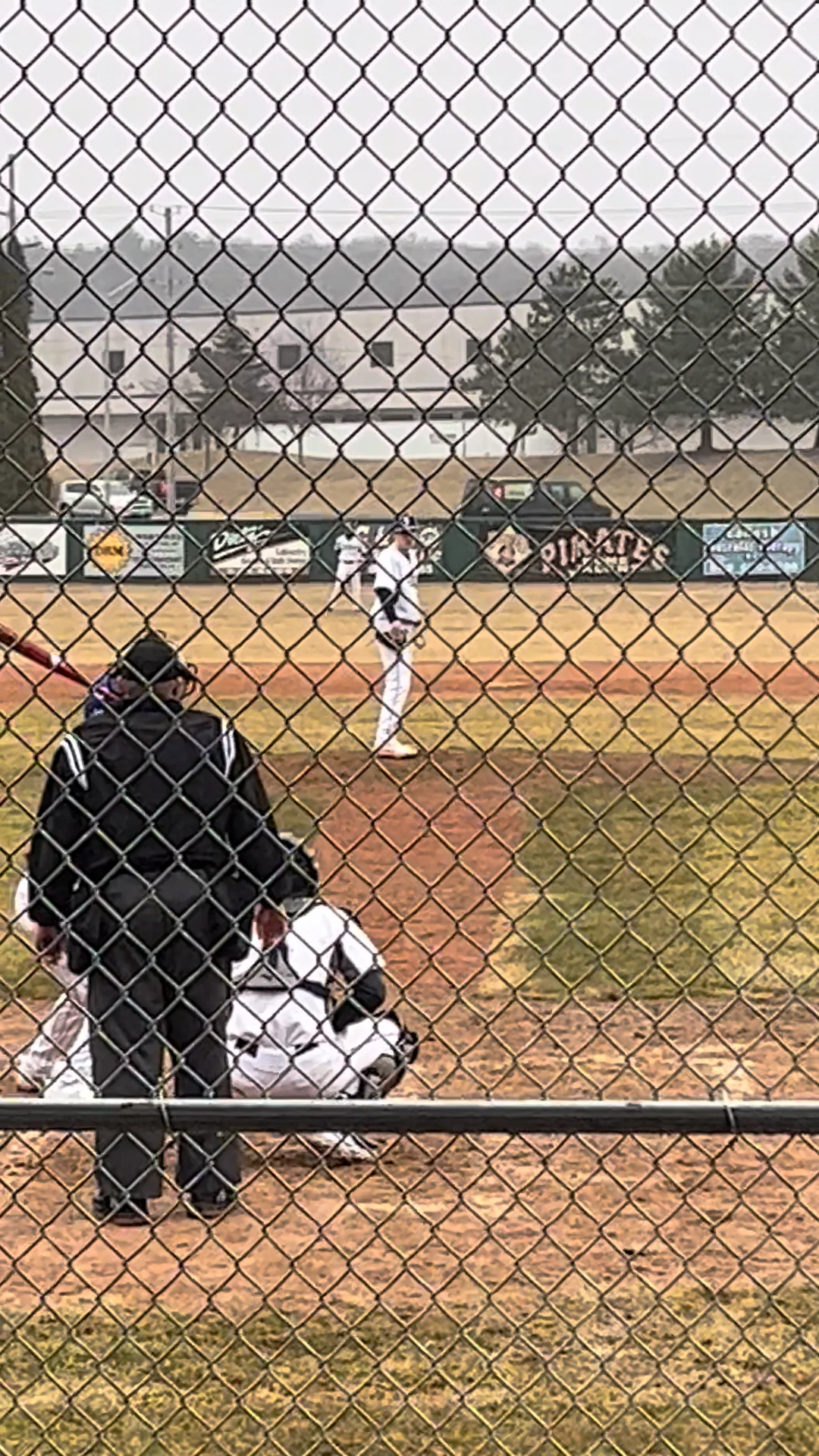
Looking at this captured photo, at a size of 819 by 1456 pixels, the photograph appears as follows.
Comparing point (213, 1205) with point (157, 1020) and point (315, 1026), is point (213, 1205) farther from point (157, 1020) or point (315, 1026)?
point (157, 1020)

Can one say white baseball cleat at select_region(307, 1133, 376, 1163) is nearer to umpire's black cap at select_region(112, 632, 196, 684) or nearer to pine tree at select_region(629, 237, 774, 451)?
umpire's black cap at select_region(112, 632, 196, 684)

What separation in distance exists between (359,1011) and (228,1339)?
54.3 inches

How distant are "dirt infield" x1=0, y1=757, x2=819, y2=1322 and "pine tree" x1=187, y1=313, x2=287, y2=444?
0.88 m

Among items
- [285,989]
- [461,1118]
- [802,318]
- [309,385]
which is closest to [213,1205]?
[285,989]

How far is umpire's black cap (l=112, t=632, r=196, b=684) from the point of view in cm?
549

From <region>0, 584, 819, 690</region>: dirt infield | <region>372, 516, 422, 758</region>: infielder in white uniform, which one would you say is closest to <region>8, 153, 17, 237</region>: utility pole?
<region>372, 516, 422, 758</region>: infielder in white uniform

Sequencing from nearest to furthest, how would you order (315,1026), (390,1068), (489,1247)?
(489,1247), (315,1026), (390,1068)

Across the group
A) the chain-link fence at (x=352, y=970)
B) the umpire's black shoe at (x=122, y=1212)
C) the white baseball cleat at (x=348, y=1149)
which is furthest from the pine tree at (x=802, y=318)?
the umpire's black shoe at (x=122, y=1212)

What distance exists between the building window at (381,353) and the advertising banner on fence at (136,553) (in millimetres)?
555

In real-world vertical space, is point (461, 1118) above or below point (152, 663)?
below

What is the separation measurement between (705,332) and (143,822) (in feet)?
6.59

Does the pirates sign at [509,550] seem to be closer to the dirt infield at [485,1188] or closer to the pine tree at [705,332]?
the dirt infield at [485,1188]

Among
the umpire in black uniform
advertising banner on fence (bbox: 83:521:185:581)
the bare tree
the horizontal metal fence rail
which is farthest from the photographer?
the umpire in black uniform

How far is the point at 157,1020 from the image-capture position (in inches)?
218
